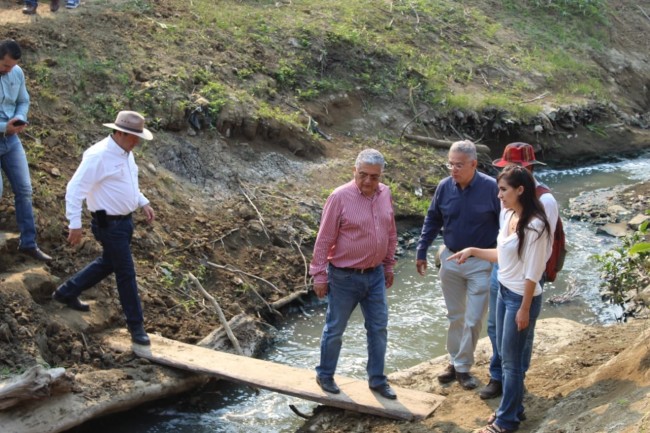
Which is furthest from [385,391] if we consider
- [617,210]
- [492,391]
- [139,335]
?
[617,210]

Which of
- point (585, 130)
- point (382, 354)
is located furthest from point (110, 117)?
point (585, 130)

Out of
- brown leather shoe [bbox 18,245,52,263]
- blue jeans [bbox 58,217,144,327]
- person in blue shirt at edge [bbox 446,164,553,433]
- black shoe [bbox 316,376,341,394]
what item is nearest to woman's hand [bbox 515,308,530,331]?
person in blue shirt at edge [bbox 446,164,553,433]

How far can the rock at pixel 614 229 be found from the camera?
12.3 m

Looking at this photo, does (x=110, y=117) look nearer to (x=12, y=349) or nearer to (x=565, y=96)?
(x=12, y=349)

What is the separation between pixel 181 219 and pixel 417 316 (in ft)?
9.36

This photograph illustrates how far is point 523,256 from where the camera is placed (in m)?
5.46

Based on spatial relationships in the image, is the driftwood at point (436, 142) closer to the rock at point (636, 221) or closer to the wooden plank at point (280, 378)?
the rock at point (636, 221)

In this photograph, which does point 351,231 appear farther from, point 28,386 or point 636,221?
point 636,221

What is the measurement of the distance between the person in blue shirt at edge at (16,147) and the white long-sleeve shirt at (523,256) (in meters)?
4.18

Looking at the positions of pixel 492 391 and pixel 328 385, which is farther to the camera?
pixel 328 385

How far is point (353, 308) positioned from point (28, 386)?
231cm

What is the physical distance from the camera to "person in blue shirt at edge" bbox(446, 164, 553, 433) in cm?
539

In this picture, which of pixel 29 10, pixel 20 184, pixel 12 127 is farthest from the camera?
pixel 29 10

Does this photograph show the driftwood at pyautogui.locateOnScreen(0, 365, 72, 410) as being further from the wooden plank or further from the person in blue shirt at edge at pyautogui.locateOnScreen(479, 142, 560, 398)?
the person in blue shirt at edge at pyautogui.locateOnScreen(479, 142, 560, 398)
